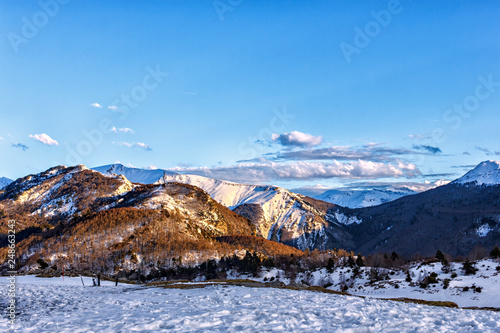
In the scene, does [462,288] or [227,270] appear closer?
[462,288]

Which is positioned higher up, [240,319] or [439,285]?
[240,319]

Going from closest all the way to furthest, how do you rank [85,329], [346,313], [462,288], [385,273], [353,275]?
[85,329]
[346,313]
[462,288]
[385,273]
[353,275]

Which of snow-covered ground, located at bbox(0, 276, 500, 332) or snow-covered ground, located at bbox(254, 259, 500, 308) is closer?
snow-covered ground, located at bbox(0, 276, 500, 332)

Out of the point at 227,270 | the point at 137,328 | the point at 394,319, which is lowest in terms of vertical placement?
the point at 227,270

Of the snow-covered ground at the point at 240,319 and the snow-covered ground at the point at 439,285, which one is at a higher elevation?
the snow-covered ground at the point at 240,319

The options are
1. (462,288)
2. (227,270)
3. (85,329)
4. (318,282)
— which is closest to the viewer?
(85,329)

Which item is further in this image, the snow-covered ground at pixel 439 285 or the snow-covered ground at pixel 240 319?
the snow-covered ground at pixel 439 285

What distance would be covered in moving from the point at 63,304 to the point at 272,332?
66.7 feet

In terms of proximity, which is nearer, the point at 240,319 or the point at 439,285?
the point at 240,319

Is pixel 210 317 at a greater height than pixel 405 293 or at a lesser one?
greater

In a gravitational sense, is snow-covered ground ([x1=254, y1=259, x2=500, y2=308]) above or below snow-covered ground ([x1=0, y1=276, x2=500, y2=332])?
below

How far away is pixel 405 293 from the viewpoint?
57.6 m

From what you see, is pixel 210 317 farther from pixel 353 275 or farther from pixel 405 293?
pixel 353 275

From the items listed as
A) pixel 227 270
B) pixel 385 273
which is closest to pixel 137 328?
pixel 385 273
